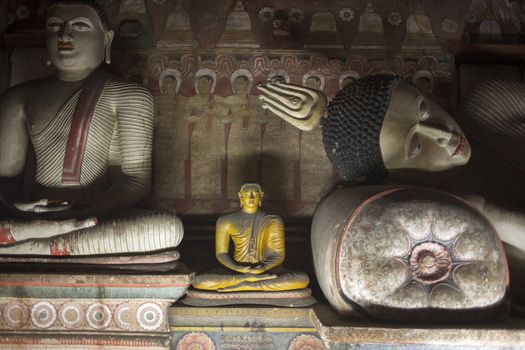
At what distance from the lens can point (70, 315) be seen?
309cm

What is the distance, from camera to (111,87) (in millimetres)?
3734

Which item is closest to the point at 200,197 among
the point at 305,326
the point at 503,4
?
the point at 305,326

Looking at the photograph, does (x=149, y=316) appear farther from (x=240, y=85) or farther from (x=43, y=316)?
(x=240, y=85)

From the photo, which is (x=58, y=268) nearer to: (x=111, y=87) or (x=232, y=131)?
(x=111, y=87)

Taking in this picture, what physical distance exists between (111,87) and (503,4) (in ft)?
9.86

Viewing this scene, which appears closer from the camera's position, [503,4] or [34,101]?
[34,101]

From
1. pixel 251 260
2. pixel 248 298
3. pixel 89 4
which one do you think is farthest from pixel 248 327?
pixel 89 4

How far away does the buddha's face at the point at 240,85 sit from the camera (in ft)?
14.0

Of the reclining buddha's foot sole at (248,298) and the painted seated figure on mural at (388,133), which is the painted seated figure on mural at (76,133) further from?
the painted seated figure on mural at (388,133)

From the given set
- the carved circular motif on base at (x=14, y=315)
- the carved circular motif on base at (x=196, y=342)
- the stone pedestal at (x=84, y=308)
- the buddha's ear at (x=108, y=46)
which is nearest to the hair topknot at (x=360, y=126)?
the stone pedestal at (x=84, y=308)

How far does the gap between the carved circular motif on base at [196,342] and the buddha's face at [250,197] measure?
30.1 inches

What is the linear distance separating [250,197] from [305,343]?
34.0 inches

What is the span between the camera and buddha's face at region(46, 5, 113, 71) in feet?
12.3

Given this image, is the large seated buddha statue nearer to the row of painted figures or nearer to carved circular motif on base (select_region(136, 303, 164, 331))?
the row of painted figures
